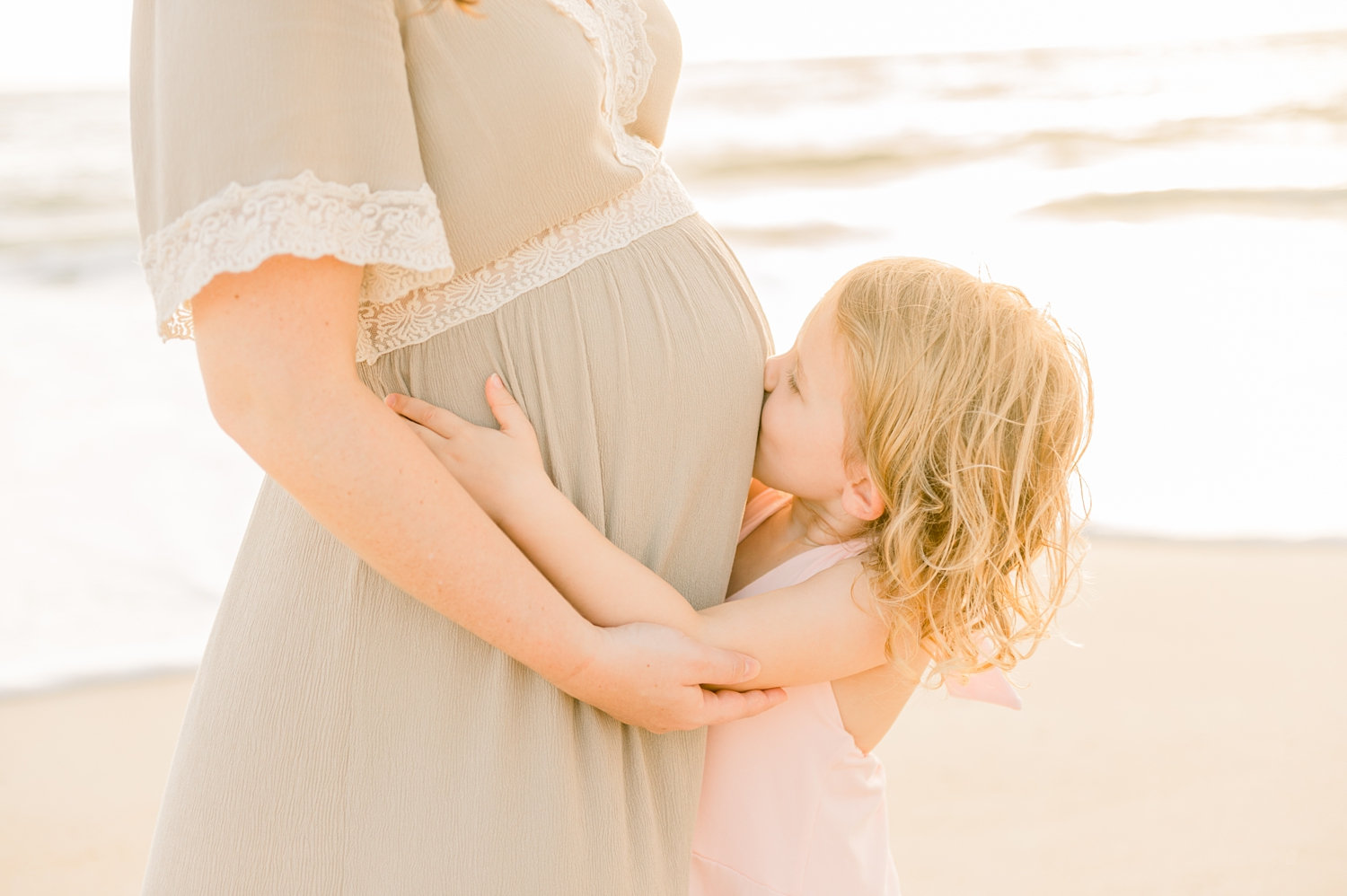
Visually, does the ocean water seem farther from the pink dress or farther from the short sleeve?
the short sleeve

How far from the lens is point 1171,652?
11.9 ft

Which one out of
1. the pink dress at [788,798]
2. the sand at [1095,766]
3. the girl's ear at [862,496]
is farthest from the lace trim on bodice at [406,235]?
the sand at [1095,766]

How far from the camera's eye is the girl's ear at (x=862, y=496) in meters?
1.40

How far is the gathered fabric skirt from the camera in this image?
1.08m

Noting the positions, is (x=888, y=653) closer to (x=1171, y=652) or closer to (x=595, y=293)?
(x=595, y=293)

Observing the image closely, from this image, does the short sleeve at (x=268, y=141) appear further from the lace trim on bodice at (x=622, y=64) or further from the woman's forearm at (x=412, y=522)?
the lace trim on bodice at (x=622, y=64)

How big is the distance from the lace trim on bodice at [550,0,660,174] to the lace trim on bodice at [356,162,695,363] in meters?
0.07

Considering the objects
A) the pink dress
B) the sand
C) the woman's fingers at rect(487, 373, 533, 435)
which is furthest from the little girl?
the sand

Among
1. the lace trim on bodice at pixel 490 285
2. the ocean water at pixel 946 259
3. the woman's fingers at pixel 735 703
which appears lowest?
the ocean water at pixel 946 259

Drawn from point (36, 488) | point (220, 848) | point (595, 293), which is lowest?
point (36, 488)

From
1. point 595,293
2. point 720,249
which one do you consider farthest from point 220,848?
point 720,249

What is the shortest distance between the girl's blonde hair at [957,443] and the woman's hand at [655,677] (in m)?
0.26

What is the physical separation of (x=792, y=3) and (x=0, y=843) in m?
13.1

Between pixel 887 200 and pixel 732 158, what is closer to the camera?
pixel 887 200
